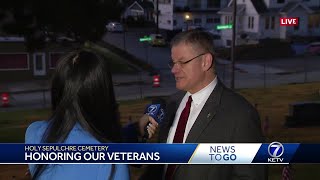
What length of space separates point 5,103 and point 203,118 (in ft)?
72.8

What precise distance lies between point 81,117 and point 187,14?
4178 cm

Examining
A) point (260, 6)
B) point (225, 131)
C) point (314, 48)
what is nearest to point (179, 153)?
point (225, 131)

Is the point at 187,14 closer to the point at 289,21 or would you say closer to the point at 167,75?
the point at 289,21

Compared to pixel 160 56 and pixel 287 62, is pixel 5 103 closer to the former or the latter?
pixel 160 56

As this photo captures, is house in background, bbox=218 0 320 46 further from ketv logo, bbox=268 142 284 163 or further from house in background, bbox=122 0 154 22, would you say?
ketv logo, bbox=268 142 284 163

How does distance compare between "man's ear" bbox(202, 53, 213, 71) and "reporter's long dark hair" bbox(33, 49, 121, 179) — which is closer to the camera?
"reporter's long dark hair" bbox(33, 49, 121, 179)

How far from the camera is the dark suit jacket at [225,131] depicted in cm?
311

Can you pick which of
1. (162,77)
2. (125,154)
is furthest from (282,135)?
(162,77)

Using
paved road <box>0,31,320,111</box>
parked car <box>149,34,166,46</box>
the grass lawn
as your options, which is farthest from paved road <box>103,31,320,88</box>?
the grass lawn

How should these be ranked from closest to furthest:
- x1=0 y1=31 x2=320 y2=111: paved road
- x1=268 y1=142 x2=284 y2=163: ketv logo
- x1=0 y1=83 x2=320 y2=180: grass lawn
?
x1=268 y1=142 x2=284 y2=163: ketv logo → x1=0 y1=83 x2=320 y2=180: grass lawn → x1=0 y1=31 x2=320 y2=111: paved road

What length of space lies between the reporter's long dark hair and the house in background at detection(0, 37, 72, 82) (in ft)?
100

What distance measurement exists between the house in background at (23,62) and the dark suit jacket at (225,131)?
2977cm

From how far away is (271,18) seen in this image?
47531mm

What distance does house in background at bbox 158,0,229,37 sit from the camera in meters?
37.5
